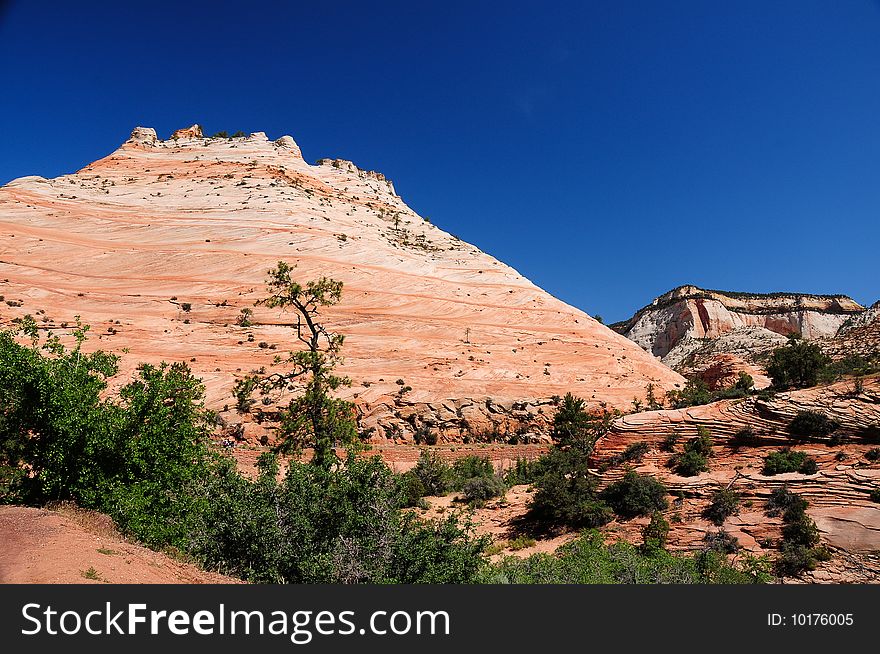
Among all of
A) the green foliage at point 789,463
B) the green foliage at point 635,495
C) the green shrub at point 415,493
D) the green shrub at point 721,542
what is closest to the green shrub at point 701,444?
the green foliage at point 789,463

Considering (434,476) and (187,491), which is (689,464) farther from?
→ (187,491)

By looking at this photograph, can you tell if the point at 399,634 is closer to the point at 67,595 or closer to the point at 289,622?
the point at 289,622

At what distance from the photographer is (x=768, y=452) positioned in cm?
1262

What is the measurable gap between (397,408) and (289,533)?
17.9 metres

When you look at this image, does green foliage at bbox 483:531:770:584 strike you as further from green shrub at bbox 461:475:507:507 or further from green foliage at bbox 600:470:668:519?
green shrub at bbox 461:475:507:507

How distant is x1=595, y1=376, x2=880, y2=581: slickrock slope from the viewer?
32.5 feet

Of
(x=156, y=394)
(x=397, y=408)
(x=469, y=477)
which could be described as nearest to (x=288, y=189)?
(x=397, y=408)

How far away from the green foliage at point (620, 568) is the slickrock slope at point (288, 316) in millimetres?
14209

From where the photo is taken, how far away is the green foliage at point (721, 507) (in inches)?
438

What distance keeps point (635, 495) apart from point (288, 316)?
26.4m

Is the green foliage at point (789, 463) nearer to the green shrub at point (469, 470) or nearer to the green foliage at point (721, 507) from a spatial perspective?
the green foliage at point (721, 507)

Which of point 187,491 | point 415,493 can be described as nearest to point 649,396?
point 415,493

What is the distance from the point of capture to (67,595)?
4.09 meters

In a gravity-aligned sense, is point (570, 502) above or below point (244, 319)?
below
